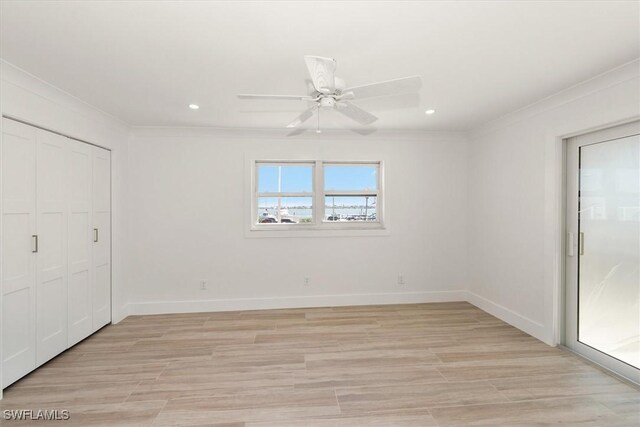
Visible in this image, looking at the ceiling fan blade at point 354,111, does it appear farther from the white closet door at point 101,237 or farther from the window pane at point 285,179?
the white closet door at point 101,237

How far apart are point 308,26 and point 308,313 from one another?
10.9 feet

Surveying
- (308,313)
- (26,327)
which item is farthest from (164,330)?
(308,313)

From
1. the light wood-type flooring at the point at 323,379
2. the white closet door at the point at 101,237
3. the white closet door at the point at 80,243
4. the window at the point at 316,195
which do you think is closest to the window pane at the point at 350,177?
the window at the point at 316,195

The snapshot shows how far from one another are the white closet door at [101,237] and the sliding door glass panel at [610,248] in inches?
198

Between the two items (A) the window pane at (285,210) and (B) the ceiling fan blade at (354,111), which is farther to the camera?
(A) the window pane at (285,210)

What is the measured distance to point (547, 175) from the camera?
10.2 ft

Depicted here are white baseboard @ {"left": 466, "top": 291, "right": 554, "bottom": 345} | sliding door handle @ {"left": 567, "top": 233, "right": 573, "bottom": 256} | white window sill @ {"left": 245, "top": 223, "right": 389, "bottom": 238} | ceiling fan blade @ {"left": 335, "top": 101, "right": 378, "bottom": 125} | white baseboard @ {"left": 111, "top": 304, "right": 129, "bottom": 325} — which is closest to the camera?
ceiling fan blade @ {"left": 335, "top": 101, "right": 378, "bottom": 125}

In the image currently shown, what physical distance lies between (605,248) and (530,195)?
86 centimetres

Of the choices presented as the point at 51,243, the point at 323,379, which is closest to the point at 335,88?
the point at 323,379

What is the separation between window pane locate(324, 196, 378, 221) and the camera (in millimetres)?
4551

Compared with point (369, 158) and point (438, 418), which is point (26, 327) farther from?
point (369, 158)

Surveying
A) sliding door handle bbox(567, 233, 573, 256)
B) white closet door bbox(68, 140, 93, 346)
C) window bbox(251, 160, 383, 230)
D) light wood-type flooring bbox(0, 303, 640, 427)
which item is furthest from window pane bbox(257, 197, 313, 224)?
sliding door handle bbox(567, 233, 573, 256)

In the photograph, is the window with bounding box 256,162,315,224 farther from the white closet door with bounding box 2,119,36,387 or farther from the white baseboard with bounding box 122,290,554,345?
the white closet door with bounding box 2,119,36,387

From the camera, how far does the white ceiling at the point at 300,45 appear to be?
166 cm
